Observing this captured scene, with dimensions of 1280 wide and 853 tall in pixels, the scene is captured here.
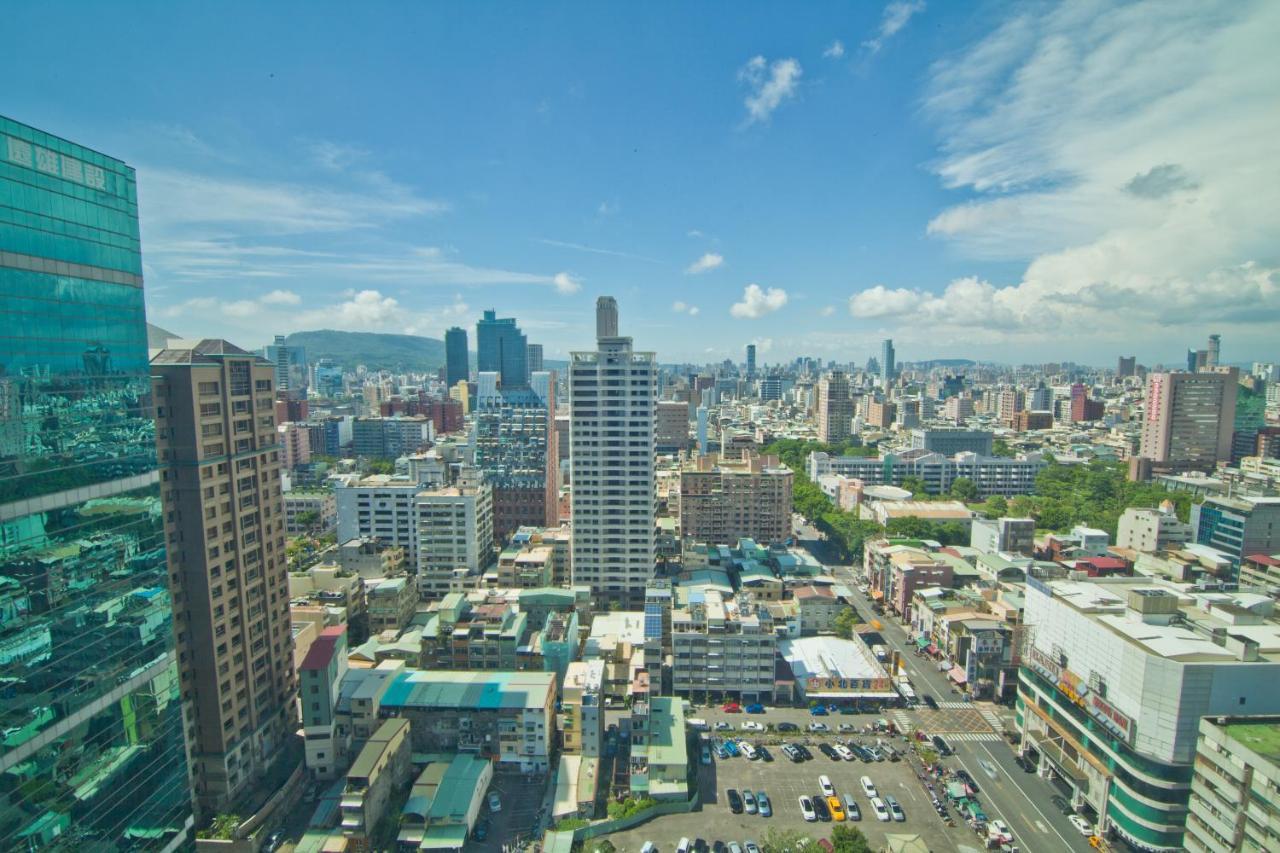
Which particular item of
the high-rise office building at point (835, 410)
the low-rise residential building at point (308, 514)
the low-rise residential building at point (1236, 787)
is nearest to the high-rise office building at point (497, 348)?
the high-rise office building at point (835, 410)

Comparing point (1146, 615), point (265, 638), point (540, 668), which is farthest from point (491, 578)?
point (1146, 615)

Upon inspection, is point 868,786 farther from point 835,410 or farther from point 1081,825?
point 835,410

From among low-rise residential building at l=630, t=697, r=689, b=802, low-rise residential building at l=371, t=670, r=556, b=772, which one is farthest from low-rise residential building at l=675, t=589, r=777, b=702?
low-rise residential building at l=371, t=670, r=556, b=772

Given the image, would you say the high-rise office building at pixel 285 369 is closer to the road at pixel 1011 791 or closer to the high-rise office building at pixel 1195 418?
the road at pixel 1011 791

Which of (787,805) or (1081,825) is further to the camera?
(787,805)

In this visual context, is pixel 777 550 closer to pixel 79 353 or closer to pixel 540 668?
pixel 540 668

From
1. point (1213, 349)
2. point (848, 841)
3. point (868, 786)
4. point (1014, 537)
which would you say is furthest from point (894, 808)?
point (1213, 349)
